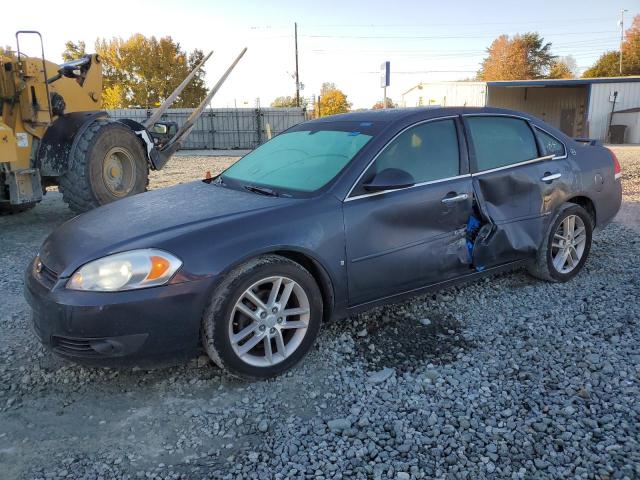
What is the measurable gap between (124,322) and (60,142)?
4849mm

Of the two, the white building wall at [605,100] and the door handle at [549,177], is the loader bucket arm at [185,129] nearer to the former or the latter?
the door handle at [549,177]

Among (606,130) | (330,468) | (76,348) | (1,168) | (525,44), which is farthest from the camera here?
(525,44)

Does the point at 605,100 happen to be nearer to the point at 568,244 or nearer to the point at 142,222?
the point at 568,244

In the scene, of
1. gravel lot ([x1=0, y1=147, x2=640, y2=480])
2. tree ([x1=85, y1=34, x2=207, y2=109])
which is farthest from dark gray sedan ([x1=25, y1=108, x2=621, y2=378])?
tree ([x1=85, y1=34, x2=207, y2=109])

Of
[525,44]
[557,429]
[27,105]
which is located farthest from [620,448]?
[525,44]

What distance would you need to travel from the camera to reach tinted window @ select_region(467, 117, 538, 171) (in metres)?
4.01

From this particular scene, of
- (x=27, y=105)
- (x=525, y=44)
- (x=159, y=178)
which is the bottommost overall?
(x=159, y=178)

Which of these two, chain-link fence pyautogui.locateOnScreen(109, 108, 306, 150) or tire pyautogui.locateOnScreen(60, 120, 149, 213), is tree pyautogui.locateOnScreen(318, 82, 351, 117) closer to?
chain-link fence pyautogui.locateOnScreen(109, 108, 306, 150)

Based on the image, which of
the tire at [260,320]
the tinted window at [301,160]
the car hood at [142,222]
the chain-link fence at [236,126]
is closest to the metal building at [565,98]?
the chain-link fence at [236,126]

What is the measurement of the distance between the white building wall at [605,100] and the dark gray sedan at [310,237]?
3187 cm

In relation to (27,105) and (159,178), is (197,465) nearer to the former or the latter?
(27,105)

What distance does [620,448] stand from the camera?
2406mm

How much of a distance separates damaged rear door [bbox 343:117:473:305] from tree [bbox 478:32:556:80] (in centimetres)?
6305

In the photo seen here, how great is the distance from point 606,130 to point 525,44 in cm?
3279
